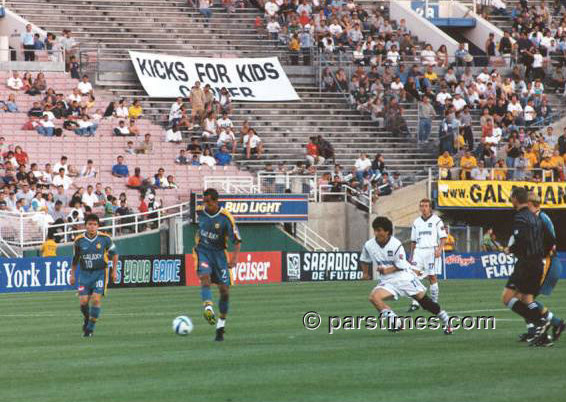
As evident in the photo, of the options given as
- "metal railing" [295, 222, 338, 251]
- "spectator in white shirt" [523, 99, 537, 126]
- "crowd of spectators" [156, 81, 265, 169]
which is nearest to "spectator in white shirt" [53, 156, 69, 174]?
"crowd of spectators" [156, 81, 265, 169]

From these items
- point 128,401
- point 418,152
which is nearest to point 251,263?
point 418,152

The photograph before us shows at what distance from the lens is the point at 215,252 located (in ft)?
63.9

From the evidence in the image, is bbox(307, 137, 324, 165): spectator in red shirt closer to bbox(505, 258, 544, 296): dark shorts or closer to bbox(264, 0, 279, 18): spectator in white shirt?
bbox(264, 0, 279, 18): spectator in white shirt

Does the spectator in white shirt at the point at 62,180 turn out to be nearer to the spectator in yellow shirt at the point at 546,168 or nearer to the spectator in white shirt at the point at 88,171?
the spectator in white shirt at the point at 88,171

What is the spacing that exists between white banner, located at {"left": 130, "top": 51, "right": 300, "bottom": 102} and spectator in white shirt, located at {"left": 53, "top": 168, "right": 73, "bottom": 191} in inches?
307

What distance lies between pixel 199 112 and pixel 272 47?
281 inches

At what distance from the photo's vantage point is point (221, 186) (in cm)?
4503

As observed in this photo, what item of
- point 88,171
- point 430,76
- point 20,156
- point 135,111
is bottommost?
point 88,171

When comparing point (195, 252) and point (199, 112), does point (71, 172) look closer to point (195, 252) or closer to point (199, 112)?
point (199, 112)

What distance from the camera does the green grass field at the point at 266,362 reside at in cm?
1298

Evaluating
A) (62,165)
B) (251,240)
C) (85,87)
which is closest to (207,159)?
(251,240)

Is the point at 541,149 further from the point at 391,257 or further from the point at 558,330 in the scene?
the point at 558,330

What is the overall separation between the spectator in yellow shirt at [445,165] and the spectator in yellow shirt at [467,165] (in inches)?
18.0

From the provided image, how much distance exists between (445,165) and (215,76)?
9448 millimetres
